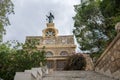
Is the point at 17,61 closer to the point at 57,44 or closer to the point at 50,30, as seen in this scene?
the point at 57,44

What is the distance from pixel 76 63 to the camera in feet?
50.1

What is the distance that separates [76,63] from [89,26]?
6431 mm

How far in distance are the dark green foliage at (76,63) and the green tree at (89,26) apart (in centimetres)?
448

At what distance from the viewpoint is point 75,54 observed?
15656mm

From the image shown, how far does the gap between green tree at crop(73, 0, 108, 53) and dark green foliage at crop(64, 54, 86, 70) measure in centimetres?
448

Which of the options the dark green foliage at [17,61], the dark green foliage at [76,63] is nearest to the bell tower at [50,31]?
the dark green foliage at [76,63]

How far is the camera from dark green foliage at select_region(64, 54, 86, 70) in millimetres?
15200

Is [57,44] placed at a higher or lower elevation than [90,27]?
lower

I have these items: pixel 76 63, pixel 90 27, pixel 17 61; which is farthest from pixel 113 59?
pixel 90 27

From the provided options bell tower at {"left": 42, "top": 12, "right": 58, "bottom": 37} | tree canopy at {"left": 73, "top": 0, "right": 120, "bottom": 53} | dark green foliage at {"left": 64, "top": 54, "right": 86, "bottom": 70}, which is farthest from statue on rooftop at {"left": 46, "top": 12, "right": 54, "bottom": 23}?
dark green foliage at {"left": 64, "top": 54, "right": 86, "bottom": 70}

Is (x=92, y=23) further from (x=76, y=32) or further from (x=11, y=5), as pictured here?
(x=11, y=5)

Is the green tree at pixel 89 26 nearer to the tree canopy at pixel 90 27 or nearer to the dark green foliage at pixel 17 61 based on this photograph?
the tree canopy at pixel 90 27

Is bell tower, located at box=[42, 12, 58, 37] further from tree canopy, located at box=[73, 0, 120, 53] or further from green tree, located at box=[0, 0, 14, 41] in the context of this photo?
green tree, located at box=[0, 0, 14, 41]

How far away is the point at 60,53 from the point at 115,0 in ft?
83.9
